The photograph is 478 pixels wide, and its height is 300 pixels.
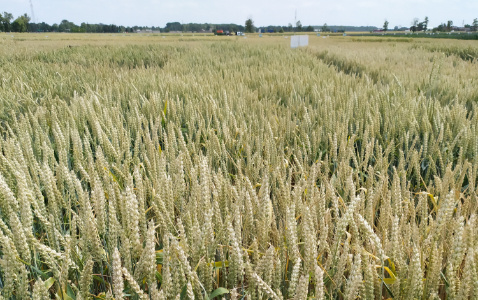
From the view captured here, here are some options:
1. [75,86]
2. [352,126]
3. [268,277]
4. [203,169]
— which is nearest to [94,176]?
[203,169]

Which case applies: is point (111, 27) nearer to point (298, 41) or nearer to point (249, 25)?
point (249, 25)

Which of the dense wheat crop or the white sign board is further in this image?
the white sign board

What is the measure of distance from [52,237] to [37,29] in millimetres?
99773

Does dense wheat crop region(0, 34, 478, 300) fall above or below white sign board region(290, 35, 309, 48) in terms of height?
below

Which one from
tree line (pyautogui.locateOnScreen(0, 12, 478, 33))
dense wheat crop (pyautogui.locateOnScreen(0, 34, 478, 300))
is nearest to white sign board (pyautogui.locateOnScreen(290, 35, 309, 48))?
dense wheat crop (pyautogui.locateOnScreen(0, 34, 478, 300))

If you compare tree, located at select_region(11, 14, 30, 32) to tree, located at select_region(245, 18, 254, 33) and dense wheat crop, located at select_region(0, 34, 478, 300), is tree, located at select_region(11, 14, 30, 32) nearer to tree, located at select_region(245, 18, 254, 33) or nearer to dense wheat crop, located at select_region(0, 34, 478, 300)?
tree, located at select_region(245, 18, 254, 33)

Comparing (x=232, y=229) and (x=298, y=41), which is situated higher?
(x=298, y=41)

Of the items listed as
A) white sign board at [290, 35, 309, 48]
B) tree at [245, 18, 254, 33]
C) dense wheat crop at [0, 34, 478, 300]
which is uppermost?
tree at [245, 18, 254, 33]

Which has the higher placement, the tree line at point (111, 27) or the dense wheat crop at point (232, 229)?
the tree line at point (111, 27)

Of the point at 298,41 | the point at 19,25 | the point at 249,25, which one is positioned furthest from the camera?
the point at 249,25

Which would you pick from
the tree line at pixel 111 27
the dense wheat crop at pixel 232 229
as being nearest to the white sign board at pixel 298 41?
the dense wheat crop at pixel 232 229

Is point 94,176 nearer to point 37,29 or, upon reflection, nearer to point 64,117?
point 64,117

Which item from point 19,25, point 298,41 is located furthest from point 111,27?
point 298,41

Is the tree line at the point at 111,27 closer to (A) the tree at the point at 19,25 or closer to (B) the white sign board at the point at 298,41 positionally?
(A) the tree at the point at 19,25
